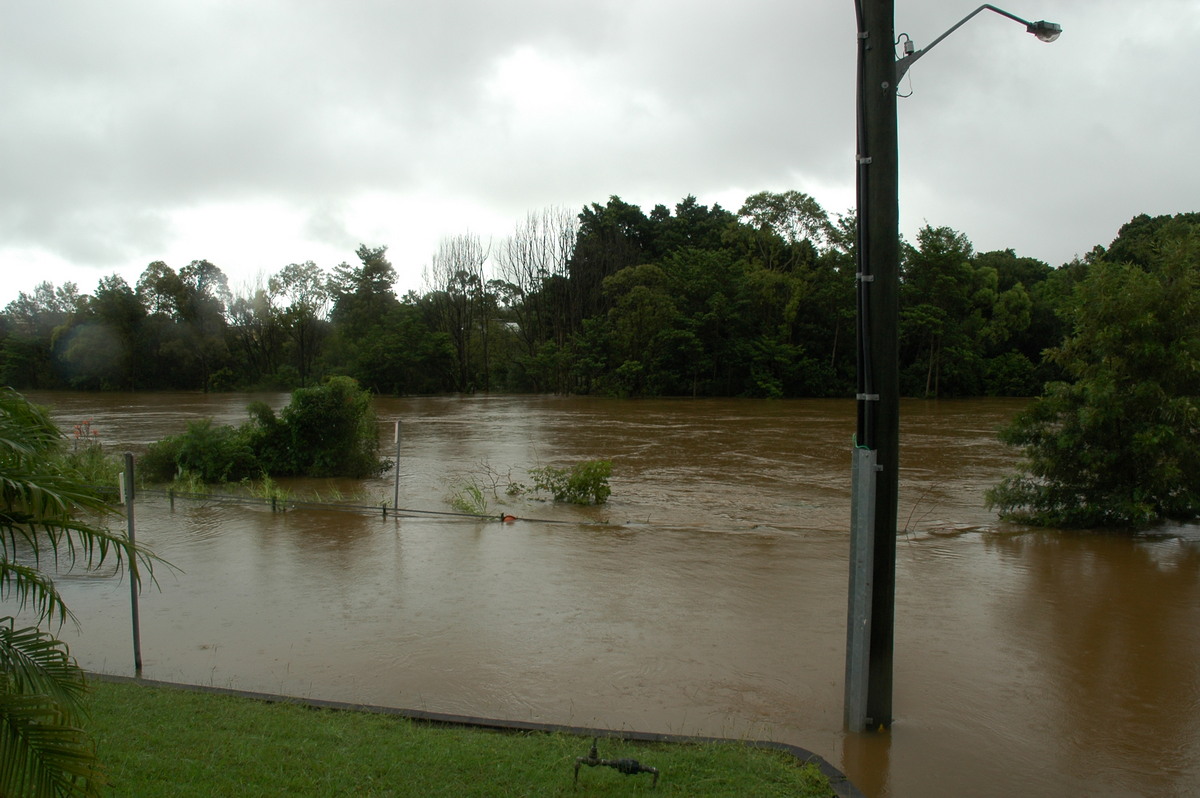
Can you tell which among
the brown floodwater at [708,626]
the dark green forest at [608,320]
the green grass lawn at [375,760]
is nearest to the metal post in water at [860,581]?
the brown floodwater at [708,626]

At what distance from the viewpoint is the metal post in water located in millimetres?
4633

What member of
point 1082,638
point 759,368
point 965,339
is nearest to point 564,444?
point 1082,638

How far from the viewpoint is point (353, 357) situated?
61719mm

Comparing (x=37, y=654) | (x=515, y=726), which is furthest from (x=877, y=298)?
(x=37, y=654)

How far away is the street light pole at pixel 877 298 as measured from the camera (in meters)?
4.62

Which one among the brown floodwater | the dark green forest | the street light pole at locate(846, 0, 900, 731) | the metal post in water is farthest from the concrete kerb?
the dark green forest

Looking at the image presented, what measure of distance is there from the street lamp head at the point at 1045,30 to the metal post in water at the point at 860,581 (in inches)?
99.7

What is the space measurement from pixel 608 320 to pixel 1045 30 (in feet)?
157

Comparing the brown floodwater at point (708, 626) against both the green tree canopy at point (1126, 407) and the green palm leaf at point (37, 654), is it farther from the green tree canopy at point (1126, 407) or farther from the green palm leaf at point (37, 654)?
the green palm leaf at point (37, 654)

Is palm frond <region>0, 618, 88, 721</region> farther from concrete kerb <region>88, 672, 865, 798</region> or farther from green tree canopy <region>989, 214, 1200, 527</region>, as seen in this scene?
green tree canopy <region>989, 214, 1200, 527</region>

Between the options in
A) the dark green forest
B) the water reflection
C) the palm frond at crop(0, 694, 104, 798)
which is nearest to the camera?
the palm frond at crop(0, 694, 104, 798)

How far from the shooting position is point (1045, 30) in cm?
472

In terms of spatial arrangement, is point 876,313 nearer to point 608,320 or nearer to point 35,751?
point 35,751

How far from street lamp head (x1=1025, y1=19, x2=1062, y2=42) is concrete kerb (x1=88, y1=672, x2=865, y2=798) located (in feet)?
13.6
